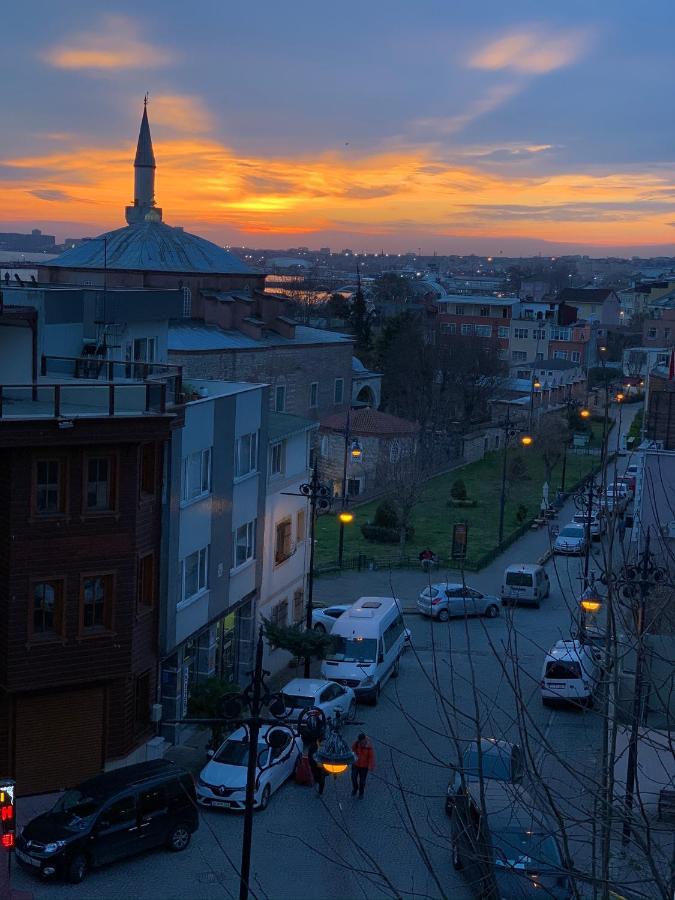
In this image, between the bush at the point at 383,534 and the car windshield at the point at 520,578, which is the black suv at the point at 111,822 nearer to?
the car windshield at the point at 520,578

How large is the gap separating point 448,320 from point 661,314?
74.6 feet

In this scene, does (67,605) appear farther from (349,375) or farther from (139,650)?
(349,375)

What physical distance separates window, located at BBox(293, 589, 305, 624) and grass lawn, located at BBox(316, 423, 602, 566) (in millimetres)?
8484

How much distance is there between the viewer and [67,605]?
54.9ft

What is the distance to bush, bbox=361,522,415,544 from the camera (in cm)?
4103

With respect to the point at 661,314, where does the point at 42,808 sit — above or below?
below

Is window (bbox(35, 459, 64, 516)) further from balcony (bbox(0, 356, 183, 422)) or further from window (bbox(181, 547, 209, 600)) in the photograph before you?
window (bbox(181, 547, 209, 600))

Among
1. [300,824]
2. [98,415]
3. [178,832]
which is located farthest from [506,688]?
[98,415]

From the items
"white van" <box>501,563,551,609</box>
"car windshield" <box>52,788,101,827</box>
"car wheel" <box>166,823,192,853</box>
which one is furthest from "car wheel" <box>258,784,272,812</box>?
"white van" <box>501,563,551,609</box>

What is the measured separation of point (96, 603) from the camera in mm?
17172

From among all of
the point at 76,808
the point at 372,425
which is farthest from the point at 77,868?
the point at 372,425

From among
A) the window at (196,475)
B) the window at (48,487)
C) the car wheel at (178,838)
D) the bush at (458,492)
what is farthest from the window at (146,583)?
the bush at (458,492)

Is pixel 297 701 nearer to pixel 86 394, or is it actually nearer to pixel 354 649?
pixel 354 649

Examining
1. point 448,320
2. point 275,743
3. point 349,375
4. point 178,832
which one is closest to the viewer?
point 275,743
